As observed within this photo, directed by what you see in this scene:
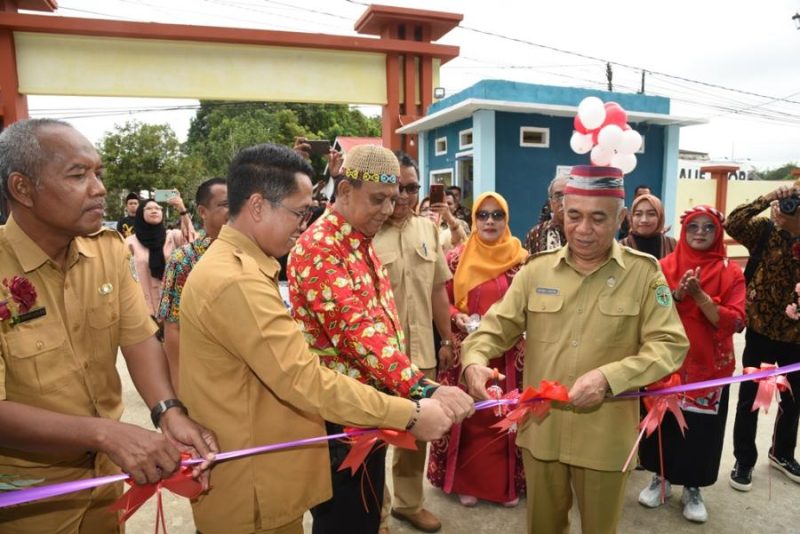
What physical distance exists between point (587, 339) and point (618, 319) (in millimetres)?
154

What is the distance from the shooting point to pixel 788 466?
3.68 meters

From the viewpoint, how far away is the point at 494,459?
Answer: 348 cm

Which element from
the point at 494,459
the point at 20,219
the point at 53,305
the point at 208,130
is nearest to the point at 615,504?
the point at 494,459

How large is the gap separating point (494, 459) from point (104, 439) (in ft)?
8.51

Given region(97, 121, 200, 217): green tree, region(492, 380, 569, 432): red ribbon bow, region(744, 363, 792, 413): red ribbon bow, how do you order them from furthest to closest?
region(97, 121, 200, 217): green tree → region(744, 363, 792, 413): red ribbon bow → region(492, 380, 569, 432): red ribbon bow

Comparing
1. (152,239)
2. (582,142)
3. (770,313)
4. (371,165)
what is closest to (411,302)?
(371,165)

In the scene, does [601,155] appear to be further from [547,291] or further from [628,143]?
[547,291]

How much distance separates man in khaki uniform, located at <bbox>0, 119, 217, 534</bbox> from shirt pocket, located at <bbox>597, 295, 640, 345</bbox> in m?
1.63

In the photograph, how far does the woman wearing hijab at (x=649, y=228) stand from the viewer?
3857mm

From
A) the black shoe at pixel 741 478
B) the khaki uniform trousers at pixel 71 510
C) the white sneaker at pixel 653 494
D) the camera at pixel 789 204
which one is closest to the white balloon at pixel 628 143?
the camera at pixel 789 204

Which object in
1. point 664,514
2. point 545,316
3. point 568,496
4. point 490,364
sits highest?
point 545,316

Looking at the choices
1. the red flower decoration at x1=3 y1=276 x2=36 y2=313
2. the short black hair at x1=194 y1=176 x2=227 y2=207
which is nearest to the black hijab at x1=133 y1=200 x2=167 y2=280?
the short black hair at x1=194 y1=176 x2=227 y2=207

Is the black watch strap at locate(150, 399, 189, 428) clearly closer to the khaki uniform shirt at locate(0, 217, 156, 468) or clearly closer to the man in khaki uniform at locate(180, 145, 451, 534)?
the man in khaki uniform at locate(180, 145, 451, 534)

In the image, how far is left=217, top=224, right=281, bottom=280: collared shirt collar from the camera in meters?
1.75
